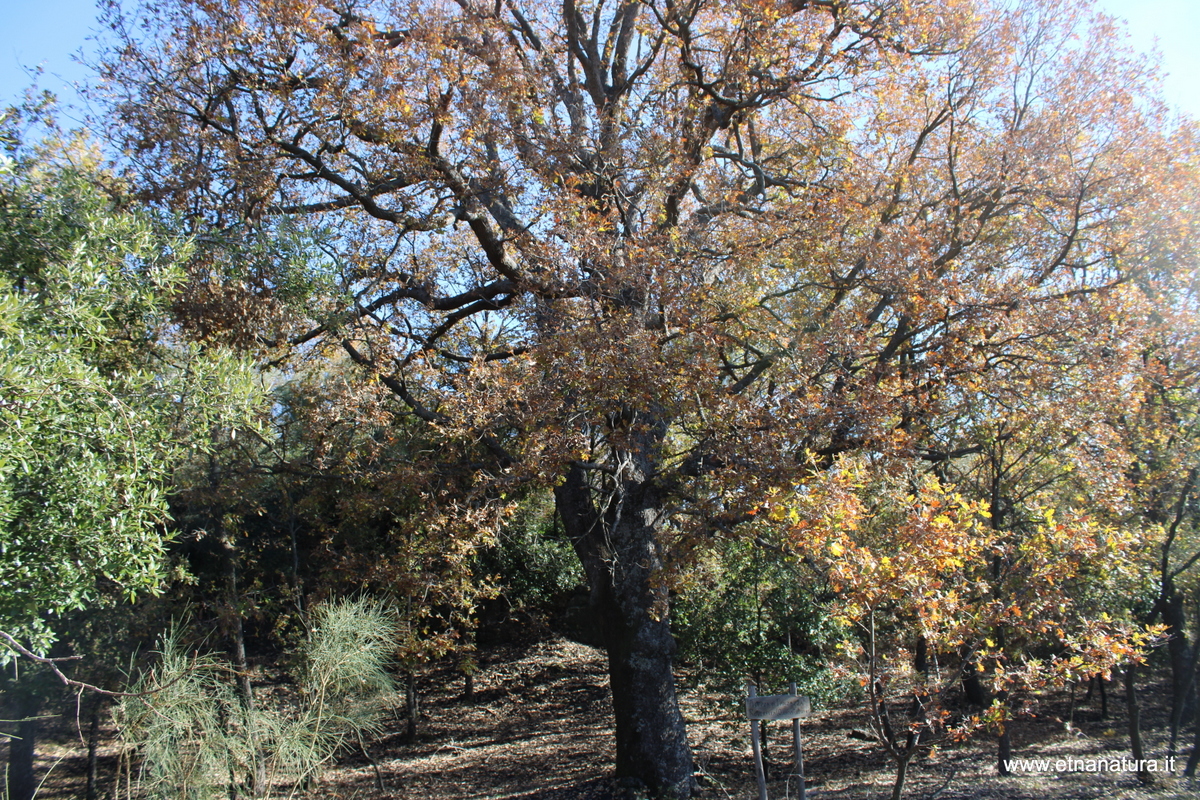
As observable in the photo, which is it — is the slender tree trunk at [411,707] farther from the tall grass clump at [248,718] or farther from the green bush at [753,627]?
the green bush at [753,627]

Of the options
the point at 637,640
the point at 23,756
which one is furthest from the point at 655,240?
the point at 23,756

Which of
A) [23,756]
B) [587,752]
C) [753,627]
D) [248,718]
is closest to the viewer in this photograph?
[248,718]

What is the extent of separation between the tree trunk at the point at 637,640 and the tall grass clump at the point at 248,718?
277 centimetres

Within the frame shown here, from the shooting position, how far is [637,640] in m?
8.63

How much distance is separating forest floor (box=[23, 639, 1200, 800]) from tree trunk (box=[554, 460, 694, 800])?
2.14 feet

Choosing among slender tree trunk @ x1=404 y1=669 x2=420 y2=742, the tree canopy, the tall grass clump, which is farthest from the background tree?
slender tree trunk @ x1=404 y1=669 x2=420 y2=742

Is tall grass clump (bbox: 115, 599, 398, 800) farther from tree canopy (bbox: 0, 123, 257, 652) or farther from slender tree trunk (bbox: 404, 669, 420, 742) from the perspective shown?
slender tree trunk (bbox: 404, 669, 420, 742)

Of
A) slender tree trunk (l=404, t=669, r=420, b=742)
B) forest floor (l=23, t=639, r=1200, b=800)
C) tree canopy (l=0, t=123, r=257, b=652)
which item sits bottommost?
forest floor (l=23, t=639, r=1200, b=800)

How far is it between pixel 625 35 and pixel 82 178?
302 inches

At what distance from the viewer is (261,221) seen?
25.7 ft

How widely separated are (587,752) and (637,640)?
166 inches

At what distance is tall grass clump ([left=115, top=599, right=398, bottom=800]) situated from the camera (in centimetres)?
597

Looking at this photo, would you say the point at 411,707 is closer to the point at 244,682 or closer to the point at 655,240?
the point at 244,682

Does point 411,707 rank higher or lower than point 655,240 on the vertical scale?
lower
